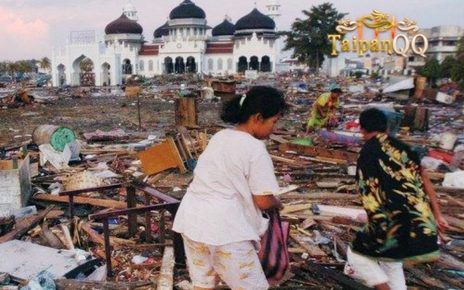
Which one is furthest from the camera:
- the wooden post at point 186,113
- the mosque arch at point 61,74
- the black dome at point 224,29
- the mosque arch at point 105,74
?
the black dome at point 224,29

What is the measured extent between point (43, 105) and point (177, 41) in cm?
3995

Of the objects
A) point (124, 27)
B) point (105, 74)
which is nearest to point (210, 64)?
point (124, 27)

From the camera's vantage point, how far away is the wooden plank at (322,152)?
895 centimetres

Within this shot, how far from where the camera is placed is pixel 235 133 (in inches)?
95.3

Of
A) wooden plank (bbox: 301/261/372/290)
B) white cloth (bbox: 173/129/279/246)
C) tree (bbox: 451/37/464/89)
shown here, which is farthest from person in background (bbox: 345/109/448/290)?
tree (bbox: 451/37/464/89)

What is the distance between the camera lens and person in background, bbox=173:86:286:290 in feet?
7.82

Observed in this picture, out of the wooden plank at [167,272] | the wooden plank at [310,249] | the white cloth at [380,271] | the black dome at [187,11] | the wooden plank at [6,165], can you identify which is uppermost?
the black dome at [187,11]

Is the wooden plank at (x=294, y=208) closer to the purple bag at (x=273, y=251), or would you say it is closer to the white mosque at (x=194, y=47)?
the purple bag at (x=273, y=251)

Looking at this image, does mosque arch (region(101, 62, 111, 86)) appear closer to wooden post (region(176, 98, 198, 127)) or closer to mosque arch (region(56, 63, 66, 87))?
mosque arch (region(56, 63, 66, 87))

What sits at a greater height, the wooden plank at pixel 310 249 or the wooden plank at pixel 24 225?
the wooden plank at pixel 24 225

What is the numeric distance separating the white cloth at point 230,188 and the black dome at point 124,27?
68317mm

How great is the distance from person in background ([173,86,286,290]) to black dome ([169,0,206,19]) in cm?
6449

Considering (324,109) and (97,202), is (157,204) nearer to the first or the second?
(97,202)

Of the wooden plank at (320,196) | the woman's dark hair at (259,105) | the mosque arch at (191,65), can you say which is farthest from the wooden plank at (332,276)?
the mosque arch at (191,65)
